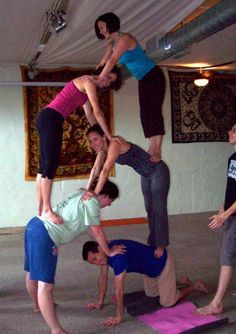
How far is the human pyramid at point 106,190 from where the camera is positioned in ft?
9.17

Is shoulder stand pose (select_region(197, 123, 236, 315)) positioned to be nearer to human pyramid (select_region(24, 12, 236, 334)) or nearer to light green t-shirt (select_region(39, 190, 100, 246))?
human pyramid (select_region(24, 12, 236, 334))

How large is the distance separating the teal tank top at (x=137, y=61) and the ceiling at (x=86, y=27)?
54 cm

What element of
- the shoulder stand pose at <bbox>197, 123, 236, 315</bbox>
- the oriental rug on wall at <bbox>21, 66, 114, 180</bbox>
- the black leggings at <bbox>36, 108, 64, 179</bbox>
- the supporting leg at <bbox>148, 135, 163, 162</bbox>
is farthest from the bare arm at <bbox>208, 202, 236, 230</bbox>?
the oriental rug on wall at <bbox>21, 66, 114, 180</bbox>

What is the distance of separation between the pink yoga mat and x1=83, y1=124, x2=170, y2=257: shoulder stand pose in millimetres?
561

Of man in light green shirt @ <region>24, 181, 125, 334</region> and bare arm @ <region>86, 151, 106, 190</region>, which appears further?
bare arm @ <region>86, 151, 106, 190</region>

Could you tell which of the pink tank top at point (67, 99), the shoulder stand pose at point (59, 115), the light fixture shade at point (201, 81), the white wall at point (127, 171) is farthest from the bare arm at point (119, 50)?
the light fixture shade at point (201, 81)

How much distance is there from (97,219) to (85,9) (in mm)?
1632

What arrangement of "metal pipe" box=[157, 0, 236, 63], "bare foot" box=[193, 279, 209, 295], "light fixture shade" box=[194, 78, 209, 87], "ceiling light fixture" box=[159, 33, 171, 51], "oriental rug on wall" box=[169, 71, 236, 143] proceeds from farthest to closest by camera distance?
1. "oriental rug on wall" box=[169, 71, 236, 143]
2. "light fixture shade" box=[194, 78, 209, 87]
3. "bare foot" box=[193, 279, 209, 295]
4. "ceiling light fixture" box=[159, 33, 171, 51]
5. "metal pipe" box=[157, 0, 236, 63]

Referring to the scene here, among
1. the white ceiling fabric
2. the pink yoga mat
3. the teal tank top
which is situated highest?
the white ceiling fabric

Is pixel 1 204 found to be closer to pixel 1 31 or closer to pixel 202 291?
pixel 1 31

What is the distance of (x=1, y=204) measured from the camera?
20.7 feet

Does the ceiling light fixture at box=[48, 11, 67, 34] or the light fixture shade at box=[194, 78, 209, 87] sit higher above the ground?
the light fixture shade at box=[194, 78, 209, 87]

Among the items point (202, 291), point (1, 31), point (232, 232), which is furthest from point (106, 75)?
point (202, 291)

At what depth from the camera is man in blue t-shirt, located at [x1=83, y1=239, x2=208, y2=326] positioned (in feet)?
10.2
